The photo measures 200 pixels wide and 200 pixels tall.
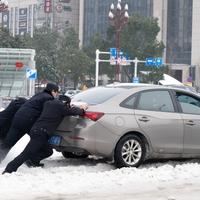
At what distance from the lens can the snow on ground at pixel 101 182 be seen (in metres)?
7.67

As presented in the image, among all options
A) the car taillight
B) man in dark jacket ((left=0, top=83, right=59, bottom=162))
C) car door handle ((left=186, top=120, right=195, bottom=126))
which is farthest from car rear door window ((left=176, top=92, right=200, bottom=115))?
man in dark jacket ((left=0, top=83, right=59, bottom=162))

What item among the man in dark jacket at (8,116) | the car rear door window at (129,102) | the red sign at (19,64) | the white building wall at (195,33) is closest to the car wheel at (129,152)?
the car rear door window at (129,102)

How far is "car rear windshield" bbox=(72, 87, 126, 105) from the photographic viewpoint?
32.1 ft

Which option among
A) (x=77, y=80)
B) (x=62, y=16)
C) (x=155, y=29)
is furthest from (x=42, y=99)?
(x=62, y=16)

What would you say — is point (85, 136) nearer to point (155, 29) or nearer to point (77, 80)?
point (155, 29)

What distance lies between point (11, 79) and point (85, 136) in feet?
156

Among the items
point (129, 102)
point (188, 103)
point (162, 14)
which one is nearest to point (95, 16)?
point (162, 14)

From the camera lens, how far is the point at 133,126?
31.3 feet

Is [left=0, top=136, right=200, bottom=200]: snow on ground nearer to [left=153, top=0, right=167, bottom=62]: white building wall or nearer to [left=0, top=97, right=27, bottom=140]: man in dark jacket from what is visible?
[left=0, top=97, right=27, bottom=140]: man in dark jacket

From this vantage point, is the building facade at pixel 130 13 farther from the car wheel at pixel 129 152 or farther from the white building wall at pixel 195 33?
the car wheel at pixel 129 152

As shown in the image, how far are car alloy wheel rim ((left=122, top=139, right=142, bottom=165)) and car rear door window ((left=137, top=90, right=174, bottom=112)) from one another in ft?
2.25

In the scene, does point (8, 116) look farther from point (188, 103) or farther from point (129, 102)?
point (188, 103)

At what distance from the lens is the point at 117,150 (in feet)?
30.9

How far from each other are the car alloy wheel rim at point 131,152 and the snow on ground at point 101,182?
9.4 inches
